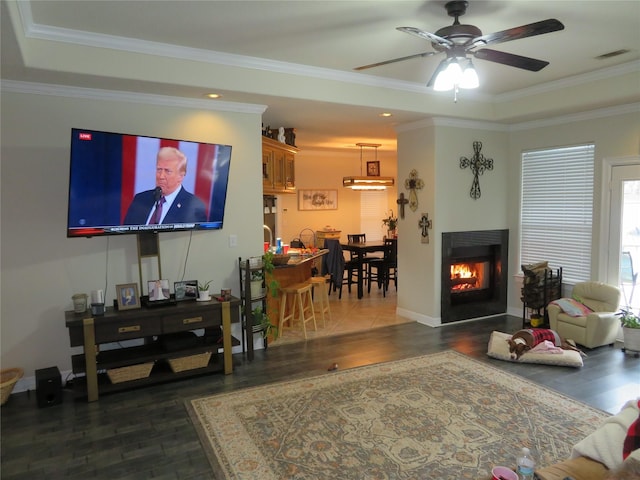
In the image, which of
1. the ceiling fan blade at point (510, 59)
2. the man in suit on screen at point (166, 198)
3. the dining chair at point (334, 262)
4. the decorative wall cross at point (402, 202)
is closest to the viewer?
the ceiling fan blade at point (510, 59)

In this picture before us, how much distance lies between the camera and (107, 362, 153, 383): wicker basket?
3657mm

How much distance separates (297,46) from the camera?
3672 millimetres

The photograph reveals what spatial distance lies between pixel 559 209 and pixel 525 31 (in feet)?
12.0

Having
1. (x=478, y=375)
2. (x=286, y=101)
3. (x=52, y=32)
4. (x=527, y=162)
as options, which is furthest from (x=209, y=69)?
(x=527, y=162)

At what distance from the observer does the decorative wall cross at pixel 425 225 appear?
5.58m

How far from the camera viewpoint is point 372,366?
4.19 m

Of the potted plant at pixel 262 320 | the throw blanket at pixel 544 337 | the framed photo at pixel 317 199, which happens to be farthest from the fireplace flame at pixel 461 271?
the framed photo at pixel 317 199

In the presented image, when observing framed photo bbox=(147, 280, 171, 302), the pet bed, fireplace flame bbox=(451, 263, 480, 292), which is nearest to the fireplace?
fireplace flame bbox=(451, 263, 480, 292)

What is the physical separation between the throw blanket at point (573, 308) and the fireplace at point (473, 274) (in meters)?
1.15

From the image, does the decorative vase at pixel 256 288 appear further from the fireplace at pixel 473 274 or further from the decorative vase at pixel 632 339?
the decorative vase at pixel 632 339

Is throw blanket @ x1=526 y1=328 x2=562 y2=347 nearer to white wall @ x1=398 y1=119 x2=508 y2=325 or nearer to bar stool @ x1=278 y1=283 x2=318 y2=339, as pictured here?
white wall @ x1=398 y1=119 x2=508 y2=325

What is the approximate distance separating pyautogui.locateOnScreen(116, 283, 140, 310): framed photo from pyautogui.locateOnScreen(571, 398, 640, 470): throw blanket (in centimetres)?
335

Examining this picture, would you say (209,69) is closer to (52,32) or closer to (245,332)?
(52,32)

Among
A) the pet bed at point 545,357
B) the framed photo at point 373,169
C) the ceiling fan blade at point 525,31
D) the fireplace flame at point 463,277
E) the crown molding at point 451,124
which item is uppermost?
the crown molding at point 451,124
